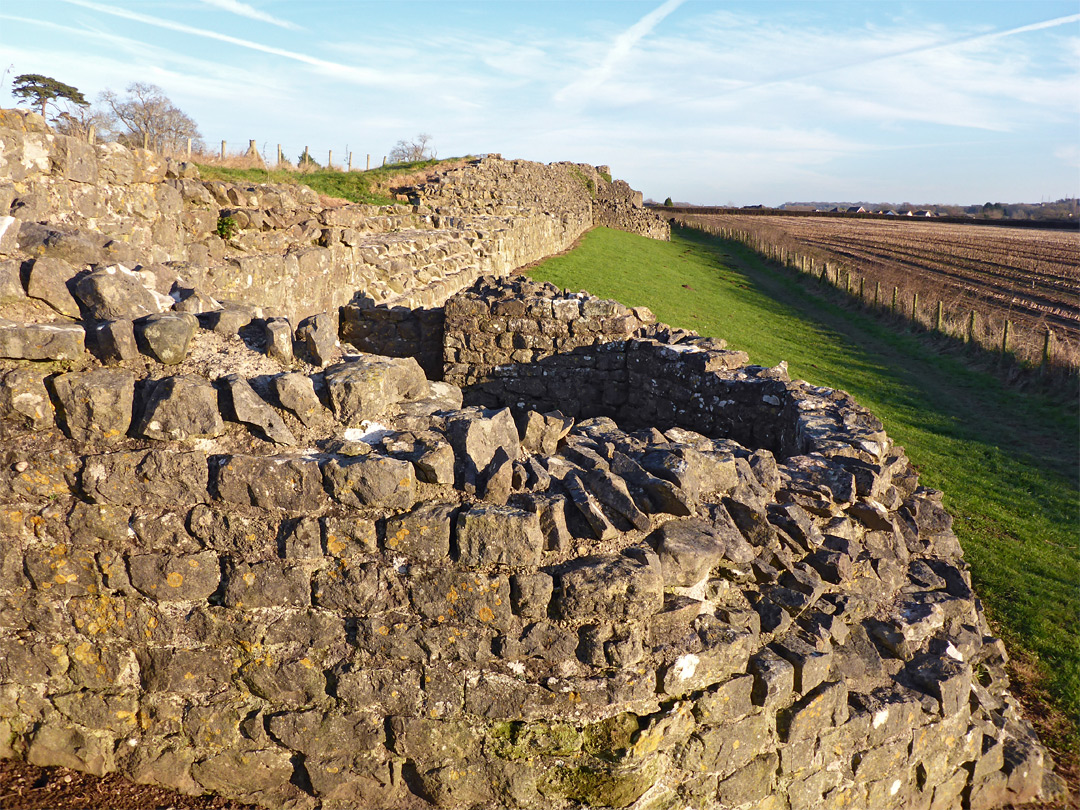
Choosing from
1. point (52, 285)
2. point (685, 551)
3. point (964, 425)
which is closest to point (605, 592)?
point (685, 551)

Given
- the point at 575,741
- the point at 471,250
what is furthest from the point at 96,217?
the point at 471,250

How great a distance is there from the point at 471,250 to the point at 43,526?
14429 millimetres

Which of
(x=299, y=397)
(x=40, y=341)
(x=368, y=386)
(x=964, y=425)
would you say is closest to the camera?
(x=40, y=341)

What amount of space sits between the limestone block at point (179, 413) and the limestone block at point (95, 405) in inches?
3.5

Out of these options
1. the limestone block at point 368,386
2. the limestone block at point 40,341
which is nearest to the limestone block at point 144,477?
the limestone block at point 40,341

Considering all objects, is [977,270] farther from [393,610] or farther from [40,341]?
[40,341]

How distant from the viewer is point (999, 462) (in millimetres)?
10414

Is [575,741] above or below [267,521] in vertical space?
below

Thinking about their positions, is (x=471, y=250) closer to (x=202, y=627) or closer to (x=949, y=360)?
(x=949, y=360)

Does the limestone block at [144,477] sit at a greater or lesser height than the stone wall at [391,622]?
greater

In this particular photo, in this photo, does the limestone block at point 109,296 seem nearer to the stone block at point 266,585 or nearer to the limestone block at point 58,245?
the limestone block at point 58,245

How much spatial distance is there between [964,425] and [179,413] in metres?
12.9

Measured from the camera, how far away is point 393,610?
3.29m

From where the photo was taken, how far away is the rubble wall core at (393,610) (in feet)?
10.6
